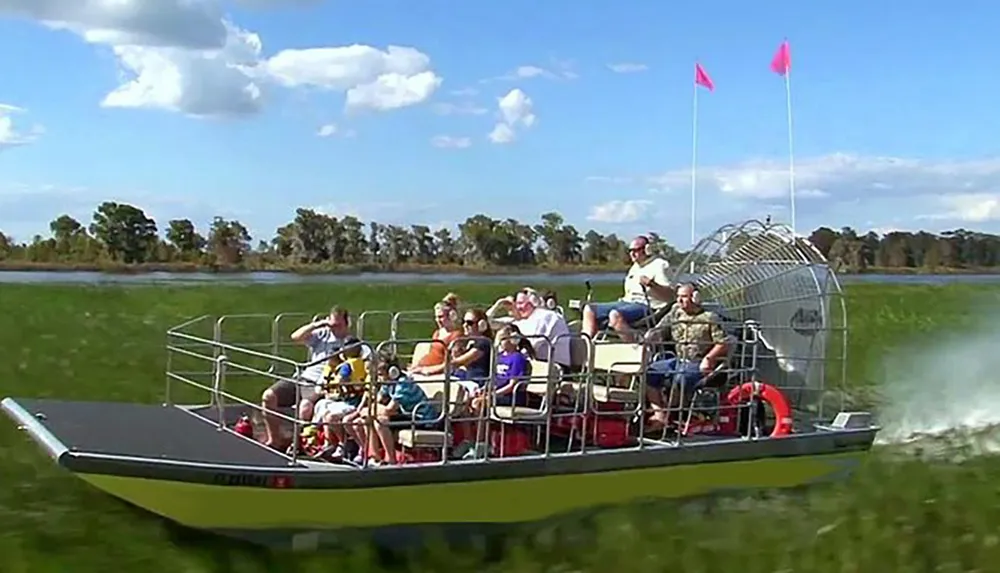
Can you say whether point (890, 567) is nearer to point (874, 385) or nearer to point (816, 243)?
point (816, 243)

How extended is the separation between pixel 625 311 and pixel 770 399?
187cm

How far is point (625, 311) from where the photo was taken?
1524 cm

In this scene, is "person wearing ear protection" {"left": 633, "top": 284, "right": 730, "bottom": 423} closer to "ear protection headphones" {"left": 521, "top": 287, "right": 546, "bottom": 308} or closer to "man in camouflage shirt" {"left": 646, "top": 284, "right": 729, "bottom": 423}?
"man in camouflage shirt" {"left": 646, "top": 284, "right": 729, "bottom": 423}

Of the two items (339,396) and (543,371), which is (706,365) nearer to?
(543,371)

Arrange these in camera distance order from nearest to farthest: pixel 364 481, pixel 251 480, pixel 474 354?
pixel 251 480 → pixel 364 481 → pixel 474 354

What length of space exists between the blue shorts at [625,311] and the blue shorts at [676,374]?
109cm

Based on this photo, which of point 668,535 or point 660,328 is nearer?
point 668,535

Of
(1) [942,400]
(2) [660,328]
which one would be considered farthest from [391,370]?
(1) [942,400]

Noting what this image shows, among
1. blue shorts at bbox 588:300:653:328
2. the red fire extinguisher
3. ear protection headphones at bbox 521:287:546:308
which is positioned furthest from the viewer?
blue shorts at bbox 588:300:653:328

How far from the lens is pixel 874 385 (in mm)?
27859

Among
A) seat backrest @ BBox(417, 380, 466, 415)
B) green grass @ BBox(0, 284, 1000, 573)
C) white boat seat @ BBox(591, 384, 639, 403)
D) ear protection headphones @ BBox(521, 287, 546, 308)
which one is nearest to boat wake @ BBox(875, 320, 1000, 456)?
green grass @ BBox(0, 284, 1000, 573)

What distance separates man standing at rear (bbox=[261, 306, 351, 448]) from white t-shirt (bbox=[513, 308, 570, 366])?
1.77 metres

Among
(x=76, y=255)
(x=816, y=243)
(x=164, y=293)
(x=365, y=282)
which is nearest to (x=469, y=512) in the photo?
(x=816, y=243)

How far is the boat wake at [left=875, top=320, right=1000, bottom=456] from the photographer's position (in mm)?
18516
